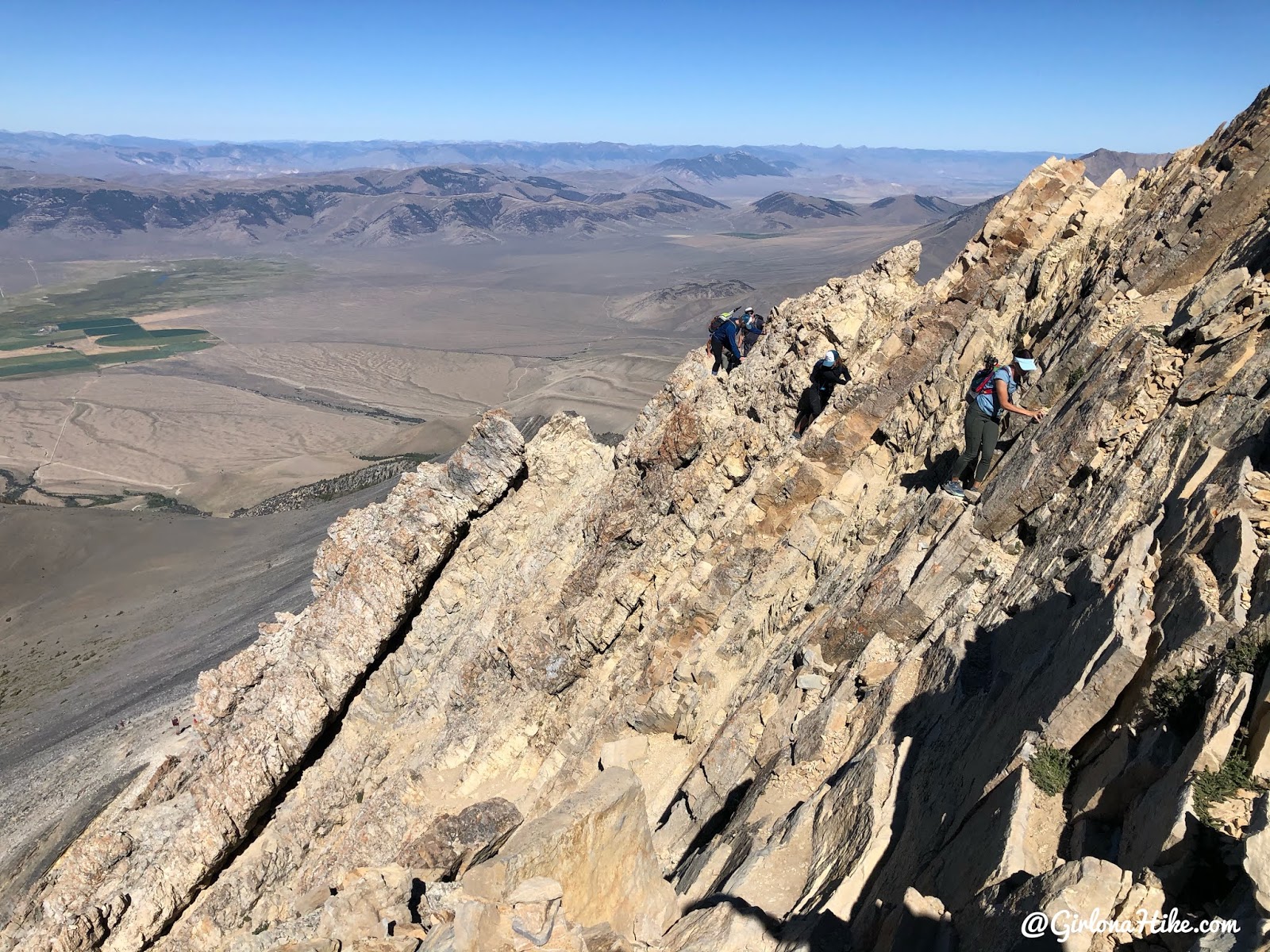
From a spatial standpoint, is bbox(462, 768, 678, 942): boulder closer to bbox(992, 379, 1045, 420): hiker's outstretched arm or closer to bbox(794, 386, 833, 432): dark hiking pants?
bbox(992, 379, 1045, 420): hiker's outstretched arm

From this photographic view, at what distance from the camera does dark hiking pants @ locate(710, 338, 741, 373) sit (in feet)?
68.8

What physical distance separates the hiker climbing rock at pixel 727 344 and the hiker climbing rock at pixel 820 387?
3.36 metres

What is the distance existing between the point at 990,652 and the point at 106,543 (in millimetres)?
61577

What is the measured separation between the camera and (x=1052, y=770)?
6562 millimetres

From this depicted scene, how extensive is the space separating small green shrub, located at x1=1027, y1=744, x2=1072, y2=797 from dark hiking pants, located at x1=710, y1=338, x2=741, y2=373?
15.1 metres

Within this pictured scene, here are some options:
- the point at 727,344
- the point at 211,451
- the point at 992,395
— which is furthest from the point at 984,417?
the point at 211,451

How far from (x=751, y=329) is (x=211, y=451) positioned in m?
77.2

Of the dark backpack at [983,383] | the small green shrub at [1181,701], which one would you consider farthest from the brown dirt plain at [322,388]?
the small green shrub at [1181,701]

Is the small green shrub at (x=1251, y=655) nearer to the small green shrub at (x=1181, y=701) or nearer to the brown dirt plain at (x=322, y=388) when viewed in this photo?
the small green shrub at (x=1181, y=701)

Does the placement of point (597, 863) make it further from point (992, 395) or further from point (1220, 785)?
point (992, 395)

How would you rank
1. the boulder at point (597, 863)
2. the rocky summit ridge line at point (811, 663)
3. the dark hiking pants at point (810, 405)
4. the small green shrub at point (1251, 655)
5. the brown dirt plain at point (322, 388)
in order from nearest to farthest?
1. the small green shrub at point (1251, 655)
2. the rocky summit ridge line at point (811, 663)
3. the boulder at point (597, 863)
4. the dark hiking pants at point (810, 405)
5. the brown dirt plain at point (322, 388)

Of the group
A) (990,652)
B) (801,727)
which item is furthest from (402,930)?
(990,652)

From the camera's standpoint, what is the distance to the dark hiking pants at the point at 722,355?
21.0 meters

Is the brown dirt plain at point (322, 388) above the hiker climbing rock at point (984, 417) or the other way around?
the other way around
